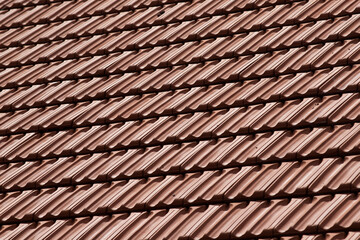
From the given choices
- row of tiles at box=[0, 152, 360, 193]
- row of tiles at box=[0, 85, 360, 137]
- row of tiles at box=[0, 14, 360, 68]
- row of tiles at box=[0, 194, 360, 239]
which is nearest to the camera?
row of tiles at box=[0, 194, 360, 239]

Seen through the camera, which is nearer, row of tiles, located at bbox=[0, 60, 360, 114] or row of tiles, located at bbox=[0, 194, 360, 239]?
row of tiles, located at bbox=[0, 194, 360, 239]

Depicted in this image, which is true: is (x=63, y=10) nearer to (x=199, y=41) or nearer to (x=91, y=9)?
(x=91, y=9)

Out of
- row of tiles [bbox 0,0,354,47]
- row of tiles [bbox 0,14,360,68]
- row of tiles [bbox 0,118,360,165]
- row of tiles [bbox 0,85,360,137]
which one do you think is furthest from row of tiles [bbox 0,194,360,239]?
row of tiles [bbox 0,0,354,47]

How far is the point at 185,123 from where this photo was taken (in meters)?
6.38

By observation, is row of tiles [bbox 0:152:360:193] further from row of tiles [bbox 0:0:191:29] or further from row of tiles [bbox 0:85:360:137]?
row of tiles [bbox 0:0:191:29]

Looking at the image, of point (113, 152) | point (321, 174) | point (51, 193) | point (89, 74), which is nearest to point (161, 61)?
point (89, 74)

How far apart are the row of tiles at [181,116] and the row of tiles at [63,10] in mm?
1416

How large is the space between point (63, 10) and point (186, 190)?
3.39 m

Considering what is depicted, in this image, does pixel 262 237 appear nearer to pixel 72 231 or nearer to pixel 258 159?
pixel 258 159

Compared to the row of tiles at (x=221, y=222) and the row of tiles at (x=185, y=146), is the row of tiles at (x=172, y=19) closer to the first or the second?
the row of tiles at (x=185, y=146)

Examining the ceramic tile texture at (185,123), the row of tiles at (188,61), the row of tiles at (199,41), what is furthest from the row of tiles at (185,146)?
the row of tiles at (199,41)

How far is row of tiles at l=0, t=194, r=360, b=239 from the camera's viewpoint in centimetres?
505

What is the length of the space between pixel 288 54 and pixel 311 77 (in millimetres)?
401

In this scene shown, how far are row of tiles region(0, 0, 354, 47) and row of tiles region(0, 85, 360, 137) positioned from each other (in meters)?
1.00
